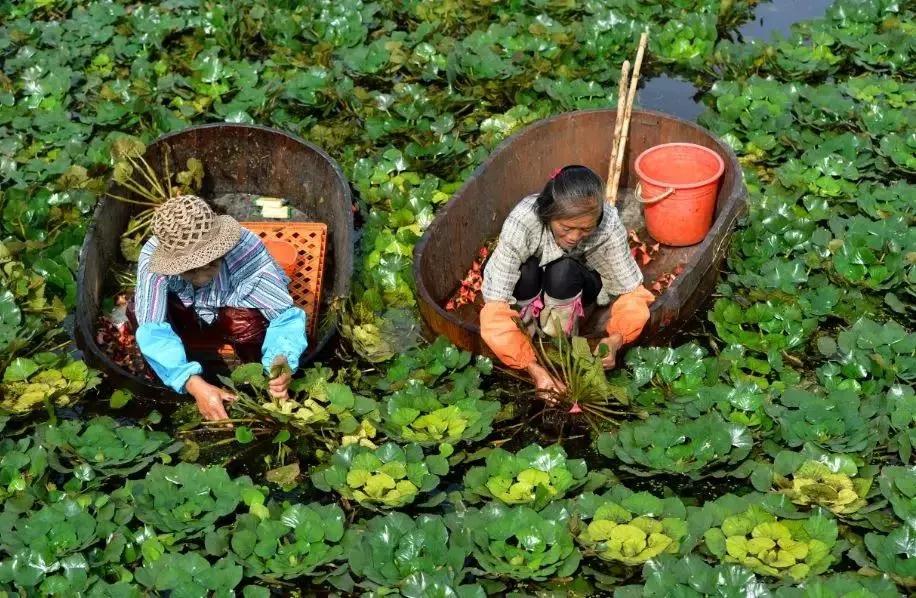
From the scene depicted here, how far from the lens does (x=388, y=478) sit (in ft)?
13.3

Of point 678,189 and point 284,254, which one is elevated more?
point 678,189

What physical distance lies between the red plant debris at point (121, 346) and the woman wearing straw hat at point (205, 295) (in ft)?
1.15

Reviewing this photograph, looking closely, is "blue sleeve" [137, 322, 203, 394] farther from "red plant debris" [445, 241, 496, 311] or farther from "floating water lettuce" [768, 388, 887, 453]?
"floating water lettuce" [768, 388, 887, 453]

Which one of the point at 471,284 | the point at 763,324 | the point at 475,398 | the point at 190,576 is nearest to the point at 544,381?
the point at 475,398

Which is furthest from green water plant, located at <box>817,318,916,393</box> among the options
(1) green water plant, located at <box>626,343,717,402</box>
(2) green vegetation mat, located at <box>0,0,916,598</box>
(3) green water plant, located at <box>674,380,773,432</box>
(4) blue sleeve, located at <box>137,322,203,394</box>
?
(4) blue sleeve, located at <box>137,322,203,394</box>

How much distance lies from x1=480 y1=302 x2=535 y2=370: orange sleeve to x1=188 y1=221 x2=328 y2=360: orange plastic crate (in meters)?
0.88

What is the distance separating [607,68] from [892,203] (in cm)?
198

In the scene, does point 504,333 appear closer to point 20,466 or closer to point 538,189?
point 538,189

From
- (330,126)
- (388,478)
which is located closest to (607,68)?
(330,126)

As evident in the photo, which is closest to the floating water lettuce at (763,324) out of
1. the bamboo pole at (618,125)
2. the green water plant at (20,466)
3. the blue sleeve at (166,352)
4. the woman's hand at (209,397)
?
the bamboo pole at (618,125)

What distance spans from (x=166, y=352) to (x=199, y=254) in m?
0.44

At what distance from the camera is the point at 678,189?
530 cm

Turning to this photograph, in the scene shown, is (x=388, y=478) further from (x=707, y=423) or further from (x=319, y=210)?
(x=319, y=210)

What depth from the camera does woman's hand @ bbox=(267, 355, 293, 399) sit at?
4152mm
